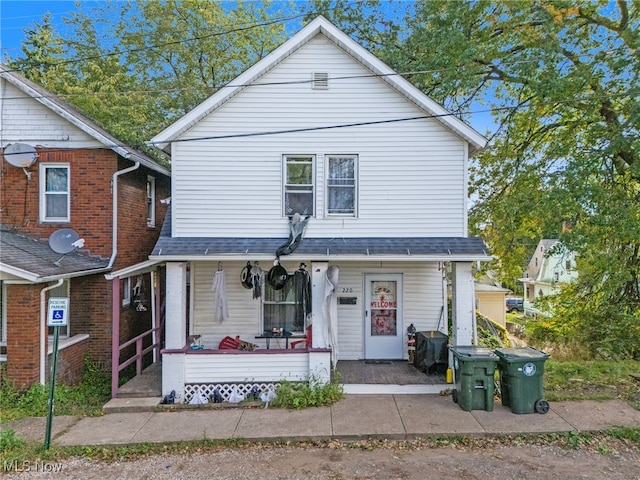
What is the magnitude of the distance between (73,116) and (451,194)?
929 cm

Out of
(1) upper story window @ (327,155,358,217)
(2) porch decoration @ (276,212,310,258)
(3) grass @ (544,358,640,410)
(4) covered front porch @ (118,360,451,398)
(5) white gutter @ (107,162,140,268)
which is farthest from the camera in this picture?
(5) white gutter @ (107,162,140,268)

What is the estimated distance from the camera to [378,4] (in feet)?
49.1

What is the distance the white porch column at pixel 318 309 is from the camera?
8.34 m

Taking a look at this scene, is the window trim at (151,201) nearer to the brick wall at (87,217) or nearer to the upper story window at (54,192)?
the brick wall at (87,217)

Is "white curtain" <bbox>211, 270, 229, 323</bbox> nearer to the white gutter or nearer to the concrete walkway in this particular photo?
the concrete walkway

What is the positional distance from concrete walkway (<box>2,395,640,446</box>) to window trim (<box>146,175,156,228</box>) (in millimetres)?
6523

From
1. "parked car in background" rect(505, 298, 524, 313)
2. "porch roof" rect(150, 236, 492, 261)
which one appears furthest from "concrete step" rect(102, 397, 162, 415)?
"parked car in background" rect(505, 298, 524, 313)

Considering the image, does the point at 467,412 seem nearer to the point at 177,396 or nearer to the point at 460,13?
the point at 177,396

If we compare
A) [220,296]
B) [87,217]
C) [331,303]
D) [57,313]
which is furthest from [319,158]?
[87,217]

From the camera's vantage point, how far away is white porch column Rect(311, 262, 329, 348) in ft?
27.4

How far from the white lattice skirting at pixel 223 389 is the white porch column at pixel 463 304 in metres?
3.95

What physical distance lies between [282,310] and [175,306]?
2.84 metres

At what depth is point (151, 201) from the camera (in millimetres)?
12594

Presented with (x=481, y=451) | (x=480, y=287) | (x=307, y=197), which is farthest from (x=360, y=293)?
(x=480, y=287)
